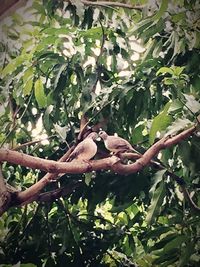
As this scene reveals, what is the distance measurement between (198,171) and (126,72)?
37 centimetres

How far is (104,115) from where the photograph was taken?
122cm

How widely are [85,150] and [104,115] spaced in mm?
125

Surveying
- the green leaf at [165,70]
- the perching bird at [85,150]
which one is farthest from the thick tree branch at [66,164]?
the green leaf at [165,70]

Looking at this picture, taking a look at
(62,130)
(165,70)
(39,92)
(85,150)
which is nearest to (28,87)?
(39,92)

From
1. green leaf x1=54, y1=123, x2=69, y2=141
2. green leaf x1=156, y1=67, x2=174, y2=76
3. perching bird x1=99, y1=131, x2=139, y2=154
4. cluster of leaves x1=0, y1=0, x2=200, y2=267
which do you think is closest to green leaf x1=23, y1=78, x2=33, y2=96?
cluster of leaves x1=0, y1=0, x2=200, y2=267

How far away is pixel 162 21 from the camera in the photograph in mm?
1196

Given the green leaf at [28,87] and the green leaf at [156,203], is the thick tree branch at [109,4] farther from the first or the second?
the green leaf at [156,203]

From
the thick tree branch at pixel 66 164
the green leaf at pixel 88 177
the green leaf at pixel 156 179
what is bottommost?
the green leaf at pixel 156 179

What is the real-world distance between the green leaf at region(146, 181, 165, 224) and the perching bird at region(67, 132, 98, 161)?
0.63 feet

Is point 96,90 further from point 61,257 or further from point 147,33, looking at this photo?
point 61,257

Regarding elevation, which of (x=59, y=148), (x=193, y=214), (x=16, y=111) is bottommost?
(x=193, y=214)

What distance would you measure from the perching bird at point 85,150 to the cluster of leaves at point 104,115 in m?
0.05

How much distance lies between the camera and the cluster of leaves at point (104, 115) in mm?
1106

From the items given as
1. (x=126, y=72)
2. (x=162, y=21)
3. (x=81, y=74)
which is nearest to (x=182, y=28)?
(x=162, y=21)
